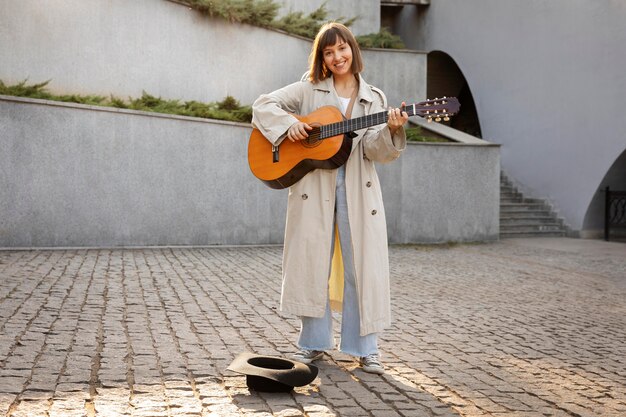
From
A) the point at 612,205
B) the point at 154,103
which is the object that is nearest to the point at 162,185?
the point at 154,103

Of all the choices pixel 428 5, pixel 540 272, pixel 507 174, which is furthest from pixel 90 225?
pixel 428 5

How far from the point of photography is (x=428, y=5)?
74.7ft

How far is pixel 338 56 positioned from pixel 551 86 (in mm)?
13883

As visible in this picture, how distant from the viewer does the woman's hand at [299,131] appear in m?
5.05

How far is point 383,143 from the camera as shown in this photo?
4.93m

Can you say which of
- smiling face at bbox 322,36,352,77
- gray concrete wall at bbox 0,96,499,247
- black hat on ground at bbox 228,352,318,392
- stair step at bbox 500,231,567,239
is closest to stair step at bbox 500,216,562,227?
stair step at bbox 500,231,567,239

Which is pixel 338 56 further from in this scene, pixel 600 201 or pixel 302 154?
pixel 600 201

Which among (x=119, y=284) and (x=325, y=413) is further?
(x=119, y=284)

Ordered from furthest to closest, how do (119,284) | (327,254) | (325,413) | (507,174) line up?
(507,174) → (119,284) → (327,254) → (325,413)

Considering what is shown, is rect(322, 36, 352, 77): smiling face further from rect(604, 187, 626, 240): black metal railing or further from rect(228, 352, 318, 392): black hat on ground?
rect(604, 187, 626, 240): black metal railing

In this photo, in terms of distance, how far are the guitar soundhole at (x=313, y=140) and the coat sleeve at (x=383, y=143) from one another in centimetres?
28

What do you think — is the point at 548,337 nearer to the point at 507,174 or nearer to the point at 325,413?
the point at 325,413

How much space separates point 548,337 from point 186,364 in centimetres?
305

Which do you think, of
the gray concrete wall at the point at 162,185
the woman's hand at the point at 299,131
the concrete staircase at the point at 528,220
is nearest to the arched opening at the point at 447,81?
the concrete staircase at the point at 528,220
